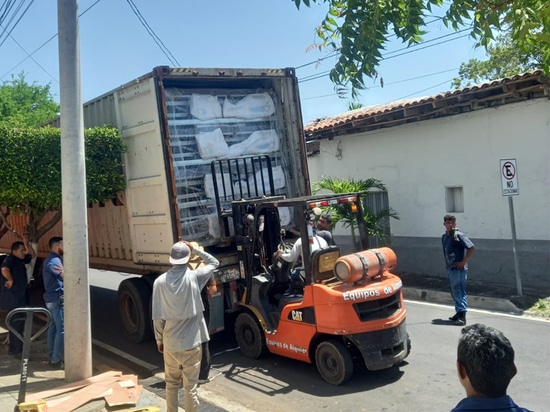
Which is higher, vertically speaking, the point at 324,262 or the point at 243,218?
the point at 243,218

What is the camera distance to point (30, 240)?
929 cm

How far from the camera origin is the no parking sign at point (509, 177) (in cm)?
977

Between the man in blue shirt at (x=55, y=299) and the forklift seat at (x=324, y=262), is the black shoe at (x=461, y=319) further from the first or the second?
the man in blue shirt at (x=55, y=299)

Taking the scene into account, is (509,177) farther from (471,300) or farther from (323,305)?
(323,305)

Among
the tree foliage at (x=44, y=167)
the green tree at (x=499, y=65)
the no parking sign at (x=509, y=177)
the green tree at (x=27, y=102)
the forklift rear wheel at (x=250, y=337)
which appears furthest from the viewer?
the green tree at (x=27, y=102)

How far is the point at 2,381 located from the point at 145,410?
7.75 ft

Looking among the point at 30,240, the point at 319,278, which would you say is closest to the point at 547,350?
the point at 319,278

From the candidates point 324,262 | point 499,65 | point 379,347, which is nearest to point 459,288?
point 379,347

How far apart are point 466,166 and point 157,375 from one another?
8.06 meters

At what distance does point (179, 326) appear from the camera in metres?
5.23

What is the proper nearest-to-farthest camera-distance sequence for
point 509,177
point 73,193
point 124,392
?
1. point 124,392
2. point 73,193
3. point 509,177

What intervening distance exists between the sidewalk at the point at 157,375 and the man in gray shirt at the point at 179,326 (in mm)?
608

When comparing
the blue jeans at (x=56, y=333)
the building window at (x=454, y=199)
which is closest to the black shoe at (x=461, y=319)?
the building window at (x=454, y=199)

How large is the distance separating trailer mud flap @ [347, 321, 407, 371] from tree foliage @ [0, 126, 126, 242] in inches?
180
